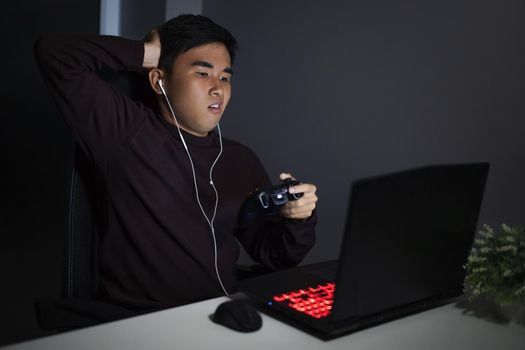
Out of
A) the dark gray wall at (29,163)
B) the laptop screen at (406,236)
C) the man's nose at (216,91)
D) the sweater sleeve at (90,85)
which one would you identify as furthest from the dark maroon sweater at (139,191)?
the dark gray wall at (29,163)

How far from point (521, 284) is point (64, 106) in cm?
104

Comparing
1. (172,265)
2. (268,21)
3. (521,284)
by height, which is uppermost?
(268,21)

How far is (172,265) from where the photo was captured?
1438 mm

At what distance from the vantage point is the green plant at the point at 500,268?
1006 millimetres

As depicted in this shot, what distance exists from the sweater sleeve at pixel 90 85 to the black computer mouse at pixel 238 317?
0.59 metres

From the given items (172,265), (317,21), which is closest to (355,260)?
(172,265)

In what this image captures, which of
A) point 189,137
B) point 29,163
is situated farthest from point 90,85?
point 29,163

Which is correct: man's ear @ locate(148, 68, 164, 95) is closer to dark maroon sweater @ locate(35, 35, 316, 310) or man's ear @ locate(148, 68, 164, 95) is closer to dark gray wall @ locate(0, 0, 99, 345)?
dark maroon sweater @ locate(35, 35, 316, 310)

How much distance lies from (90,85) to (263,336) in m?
0.75

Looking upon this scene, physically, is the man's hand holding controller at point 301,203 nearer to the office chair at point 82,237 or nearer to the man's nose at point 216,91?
the man's nose at point 216,91

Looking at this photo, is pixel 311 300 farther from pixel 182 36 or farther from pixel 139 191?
pixel 182 36

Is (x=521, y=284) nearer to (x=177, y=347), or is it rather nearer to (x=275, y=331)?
(x=275, y=331)

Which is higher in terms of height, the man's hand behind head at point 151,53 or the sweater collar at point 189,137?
the man's hand behind head at point 151,53

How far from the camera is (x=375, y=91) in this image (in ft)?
5.67
